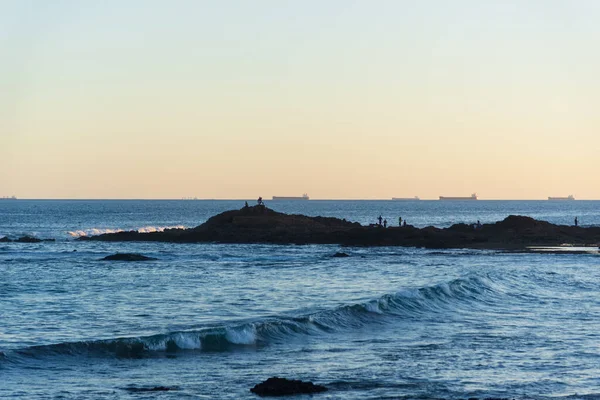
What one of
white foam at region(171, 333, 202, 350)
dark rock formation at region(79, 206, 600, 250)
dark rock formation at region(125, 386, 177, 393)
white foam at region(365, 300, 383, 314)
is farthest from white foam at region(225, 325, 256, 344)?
dark rock formation at region(79, 206, 600, 250)

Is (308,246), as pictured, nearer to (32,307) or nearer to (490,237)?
(490,237)

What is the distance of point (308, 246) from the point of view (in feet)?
260

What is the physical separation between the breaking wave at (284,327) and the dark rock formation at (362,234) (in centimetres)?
3698

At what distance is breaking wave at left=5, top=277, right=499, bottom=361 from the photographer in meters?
25.6

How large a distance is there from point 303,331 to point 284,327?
66cm

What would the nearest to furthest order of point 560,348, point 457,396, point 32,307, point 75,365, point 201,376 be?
point 457,396 < point 201,376 < point 75,365 < point 560,348 < point 32,307

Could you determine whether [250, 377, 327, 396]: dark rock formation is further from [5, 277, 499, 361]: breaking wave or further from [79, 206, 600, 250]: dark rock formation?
[79, 206, 600, 250]: dark rock formation

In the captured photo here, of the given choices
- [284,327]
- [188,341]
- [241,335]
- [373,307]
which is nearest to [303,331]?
[284,327]

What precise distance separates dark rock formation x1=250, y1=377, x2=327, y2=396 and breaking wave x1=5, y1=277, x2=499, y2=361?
20.3 ft

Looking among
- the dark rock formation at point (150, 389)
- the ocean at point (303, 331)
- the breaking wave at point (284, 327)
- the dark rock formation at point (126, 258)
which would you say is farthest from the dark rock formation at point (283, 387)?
the dark rock formation at point (126, 258)

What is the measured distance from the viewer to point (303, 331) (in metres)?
29.5

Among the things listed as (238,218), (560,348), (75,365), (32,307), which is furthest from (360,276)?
(238,218)

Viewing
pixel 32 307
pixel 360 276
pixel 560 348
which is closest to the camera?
pixel 560 348

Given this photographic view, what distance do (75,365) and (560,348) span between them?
1372 centimetres
